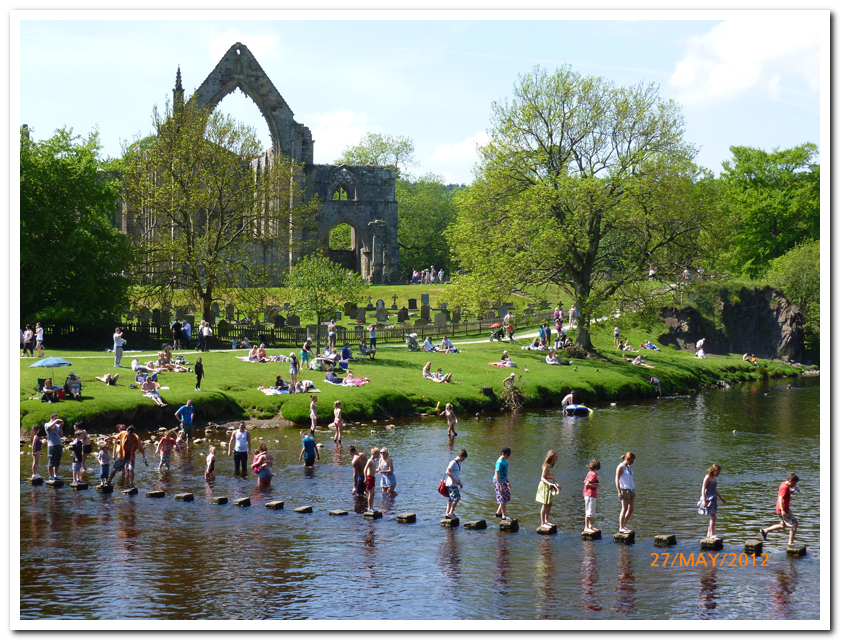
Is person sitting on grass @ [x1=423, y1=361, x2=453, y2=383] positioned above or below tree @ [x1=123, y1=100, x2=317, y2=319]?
below

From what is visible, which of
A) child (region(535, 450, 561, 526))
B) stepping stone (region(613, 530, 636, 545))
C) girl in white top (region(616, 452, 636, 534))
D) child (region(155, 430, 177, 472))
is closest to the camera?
stepping stone (region(613, 530, 636, 545))

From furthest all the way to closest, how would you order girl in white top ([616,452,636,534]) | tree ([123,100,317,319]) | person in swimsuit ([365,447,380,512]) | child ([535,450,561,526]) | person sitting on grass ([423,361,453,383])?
tree ([123,100,317,319])
person sitting on grass ([423,361,453,383])
person in swimsuit ([365,447,380,512])
child ([535,450,561,526])
girl in white top ([616,452,636,534])

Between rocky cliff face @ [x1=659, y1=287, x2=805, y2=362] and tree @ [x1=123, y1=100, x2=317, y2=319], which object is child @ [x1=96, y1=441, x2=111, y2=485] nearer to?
tree @ [x1=123, y1=100, x2=317, y2=319]

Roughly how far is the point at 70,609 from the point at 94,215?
3988 cm

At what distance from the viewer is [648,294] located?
6047 centimetres

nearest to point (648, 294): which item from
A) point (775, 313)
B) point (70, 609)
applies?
point (775, 313)

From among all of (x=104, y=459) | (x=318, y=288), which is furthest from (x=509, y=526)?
(x=318, y=288)

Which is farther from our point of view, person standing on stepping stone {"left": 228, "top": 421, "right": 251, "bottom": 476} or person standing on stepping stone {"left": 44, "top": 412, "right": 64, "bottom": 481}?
person standing on stepping stone {"left": 228, "top": 421, "right": 251, "bottom": 476}

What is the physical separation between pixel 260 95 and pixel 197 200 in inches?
1464

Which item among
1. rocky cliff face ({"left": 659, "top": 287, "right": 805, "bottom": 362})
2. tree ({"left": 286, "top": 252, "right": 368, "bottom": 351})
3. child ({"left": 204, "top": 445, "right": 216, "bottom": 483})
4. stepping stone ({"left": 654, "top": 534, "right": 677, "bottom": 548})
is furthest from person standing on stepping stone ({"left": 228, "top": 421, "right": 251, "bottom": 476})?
rocky cliff face ({"left": 659, "top": 287, "right": 805, "bottom": 362})

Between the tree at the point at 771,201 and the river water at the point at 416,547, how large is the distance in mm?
54842

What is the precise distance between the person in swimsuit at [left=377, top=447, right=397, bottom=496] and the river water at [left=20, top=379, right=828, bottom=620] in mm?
535

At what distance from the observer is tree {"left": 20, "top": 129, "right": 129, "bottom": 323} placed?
49312 millimetres
